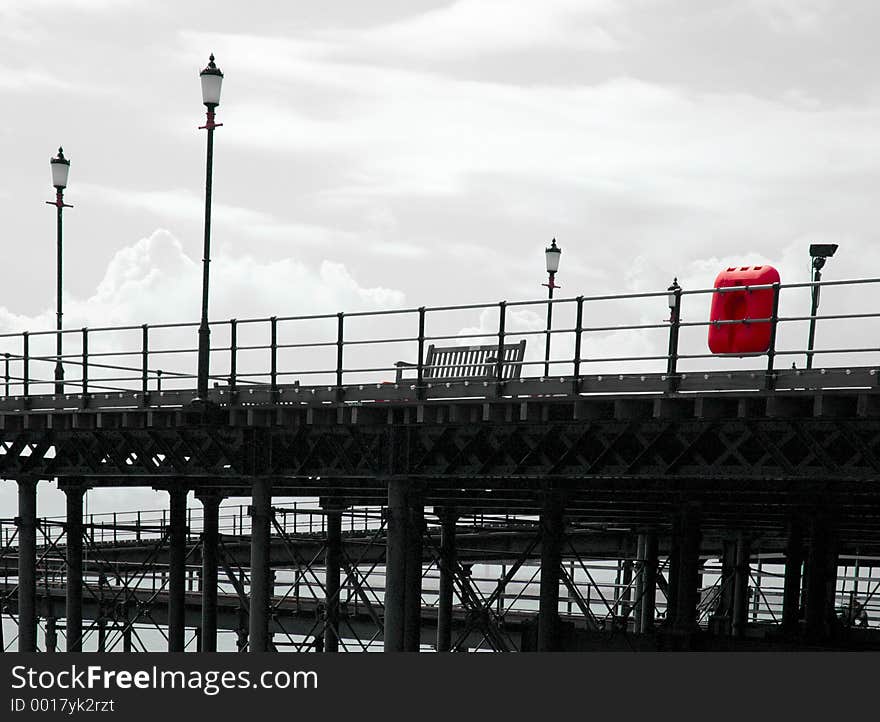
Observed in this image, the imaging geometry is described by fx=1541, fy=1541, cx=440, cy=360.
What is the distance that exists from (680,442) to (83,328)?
15.7m

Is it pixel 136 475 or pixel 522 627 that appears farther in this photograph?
pixel 522 627

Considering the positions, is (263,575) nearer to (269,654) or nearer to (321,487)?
(269,654)

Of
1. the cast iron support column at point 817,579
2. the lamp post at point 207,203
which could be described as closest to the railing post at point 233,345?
the lamp post at point 207,203

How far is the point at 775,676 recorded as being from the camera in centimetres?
2800

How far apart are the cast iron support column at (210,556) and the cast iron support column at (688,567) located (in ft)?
44.9

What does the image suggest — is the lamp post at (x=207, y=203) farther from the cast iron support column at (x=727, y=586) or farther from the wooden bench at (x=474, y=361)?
the cast iron support column at (x=727, y=586)

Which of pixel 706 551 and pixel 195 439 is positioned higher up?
pixel 195 439

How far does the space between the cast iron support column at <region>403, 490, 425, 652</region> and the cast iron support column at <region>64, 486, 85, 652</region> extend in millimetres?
11840

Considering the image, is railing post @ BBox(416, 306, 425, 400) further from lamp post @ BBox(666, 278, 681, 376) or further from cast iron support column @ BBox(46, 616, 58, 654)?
cast iron support column @ BBox(46, 616, 58, 654)

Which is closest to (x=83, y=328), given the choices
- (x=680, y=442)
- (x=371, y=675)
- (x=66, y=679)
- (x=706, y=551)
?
(x=66, y=679)

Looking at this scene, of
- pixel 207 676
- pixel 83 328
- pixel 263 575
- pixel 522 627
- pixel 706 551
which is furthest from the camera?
pixel 706 551

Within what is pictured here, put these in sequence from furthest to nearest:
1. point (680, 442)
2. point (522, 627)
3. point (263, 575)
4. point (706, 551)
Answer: point (706, 551), point (522, 627), point (263, 575), point (680, 442)

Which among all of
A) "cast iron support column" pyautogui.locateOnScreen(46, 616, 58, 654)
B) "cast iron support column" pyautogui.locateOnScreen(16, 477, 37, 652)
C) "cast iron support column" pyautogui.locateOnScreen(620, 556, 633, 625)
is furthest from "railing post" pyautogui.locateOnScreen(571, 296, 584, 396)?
"cast iron support column" pyautogui.locateOnScreen(46, 616, 58, 654)

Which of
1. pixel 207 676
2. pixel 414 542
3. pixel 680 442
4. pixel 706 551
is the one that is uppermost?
pixel 680 442
